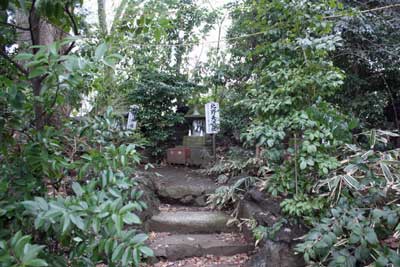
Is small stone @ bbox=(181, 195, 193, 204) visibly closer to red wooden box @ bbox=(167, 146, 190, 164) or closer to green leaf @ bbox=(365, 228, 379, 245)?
red wooden box @ bbox=(167, 146, 190, 164)

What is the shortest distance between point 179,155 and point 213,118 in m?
1.00

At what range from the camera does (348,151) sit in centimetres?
239

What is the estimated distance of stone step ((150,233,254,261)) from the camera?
104 inches

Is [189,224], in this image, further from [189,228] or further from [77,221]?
[77,221]

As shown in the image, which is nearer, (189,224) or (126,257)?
(126,257)

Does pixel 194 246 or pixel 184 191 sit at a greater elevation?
pixel 184 191

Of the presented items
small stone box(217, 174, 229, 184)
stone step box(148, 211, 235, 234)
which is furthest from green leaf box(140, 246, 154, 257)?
small stone box(217, 174, 229, 184)

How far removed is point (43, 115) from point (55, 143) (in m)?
0.14

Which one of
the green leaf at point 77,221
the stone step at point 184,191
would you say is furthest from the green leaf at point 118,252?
the stone step at point 184,191

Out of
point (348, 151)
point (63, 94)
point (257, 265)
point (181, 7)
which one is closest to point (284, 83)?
point (348, 151)

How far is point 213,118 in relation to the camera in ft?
14.9

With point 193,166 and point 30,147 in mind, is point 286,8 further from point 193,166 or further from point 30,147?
point 193,166

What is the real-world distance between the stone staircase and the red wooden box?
1149 mm

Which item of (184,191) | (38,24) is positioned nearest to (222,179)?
(184,191)
